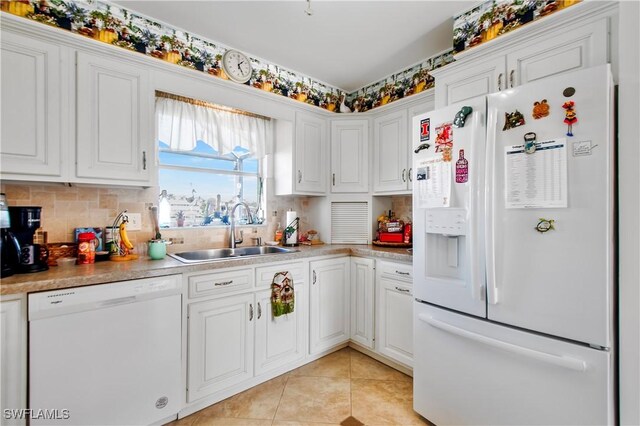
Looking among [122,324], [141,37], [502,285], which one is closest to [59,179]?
[122,324]

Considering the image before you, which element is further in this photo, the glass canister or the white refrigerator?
the glass canister

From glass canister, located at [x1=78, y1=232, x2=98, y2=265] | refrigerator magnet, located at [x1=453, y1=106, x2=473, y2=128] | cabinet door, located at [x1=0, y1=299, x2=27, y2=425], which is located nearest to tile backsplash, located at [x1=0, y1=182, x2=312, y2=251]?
glass canister, located at [x1=78, y1=232, x2=98, y2=265]

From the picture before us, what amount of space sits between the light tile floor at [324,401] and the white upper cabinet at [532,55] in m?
2.13

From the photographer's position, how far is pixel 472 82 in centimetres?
194

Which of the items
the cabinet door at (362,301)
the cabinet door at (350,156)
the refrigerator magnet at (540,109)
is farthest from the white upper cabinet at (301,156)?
the refrigerator magnet at (540,109)

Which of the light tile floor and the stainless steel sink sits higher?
the stainless steel sink

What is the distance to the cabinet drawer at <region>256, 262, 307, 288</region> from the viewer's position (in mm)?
2154

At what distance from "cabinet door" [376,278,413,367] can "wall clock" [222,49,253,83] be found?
214 cm

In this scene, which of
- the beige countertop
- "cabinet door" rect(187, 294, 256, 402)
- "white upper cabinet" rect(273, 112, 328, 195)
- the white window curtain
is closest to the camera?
the beige countertop

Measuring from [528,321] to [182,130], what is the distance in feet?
8.80

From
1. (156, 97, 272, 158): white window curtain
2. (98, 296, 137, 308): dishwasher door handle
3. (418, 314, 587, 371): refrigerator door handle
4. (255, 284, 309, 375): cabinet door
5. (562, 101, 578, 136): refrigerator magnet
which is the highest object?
(156, 97, 272, 158): white window curtain

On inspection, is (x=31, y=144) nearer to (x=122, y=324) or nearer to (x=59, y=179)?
(x=59, y=179)

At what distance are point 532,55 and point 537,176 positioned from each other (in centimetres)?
88

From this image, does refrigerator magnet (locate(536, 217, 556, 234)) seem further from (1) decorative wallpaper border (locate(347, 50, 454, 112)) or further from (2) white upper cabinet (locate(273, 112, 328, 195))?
(2) white upper cabinet (locate(273, 112, 328, 195))
